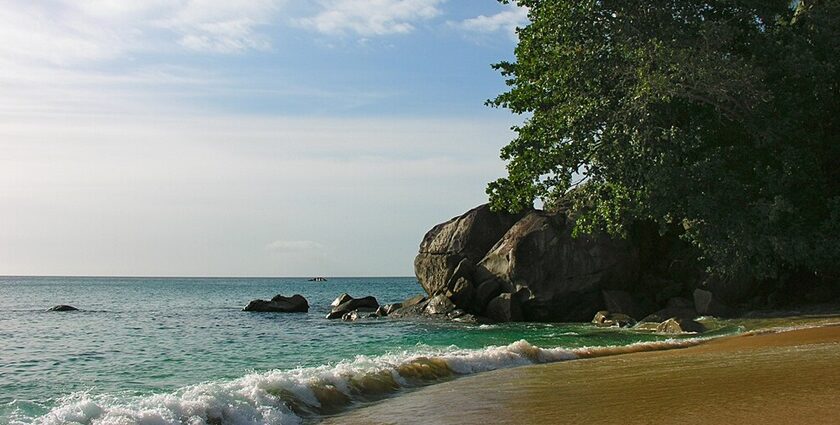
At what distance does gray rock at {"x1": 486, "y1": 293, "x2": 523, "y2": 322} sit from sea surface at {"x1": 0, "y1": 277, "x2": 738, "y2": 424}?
181 centimetres

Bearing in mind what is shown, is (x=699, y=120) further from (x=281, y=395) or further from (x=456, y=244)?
(x=281, y=395)

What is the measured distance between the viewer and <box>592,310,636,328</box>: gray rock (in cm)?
2888

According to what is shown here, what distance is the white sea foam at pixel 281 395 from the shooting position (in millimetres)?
10258

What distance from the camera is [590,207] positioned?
2605 centimetres

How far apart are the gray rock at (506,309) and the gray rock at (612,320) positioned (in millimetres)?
3716

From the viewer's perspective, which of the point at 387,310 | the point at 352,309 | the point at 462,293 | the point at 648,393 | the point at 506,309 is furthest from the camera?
the point at 352,309

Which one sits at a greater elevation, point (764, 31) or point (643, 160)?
point (764, 31)

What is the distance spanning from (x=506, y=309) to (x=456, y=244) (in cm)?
537

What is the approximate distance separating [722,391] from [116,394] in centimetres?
1154

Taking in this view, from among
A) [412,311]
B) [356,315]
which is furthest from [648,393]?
[356,315]

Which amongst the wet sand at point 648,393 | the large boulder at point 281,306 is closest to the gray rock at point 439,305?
the large boulder at point 281,306

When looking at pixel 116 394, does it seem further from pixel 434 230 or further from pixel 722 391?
pixel 434 230

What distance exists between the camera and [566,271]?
3319 cm

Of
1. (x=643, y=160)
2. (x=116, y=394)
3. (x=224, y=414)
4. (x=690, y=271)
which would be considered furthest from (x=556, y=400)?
(x=690, y=271)
